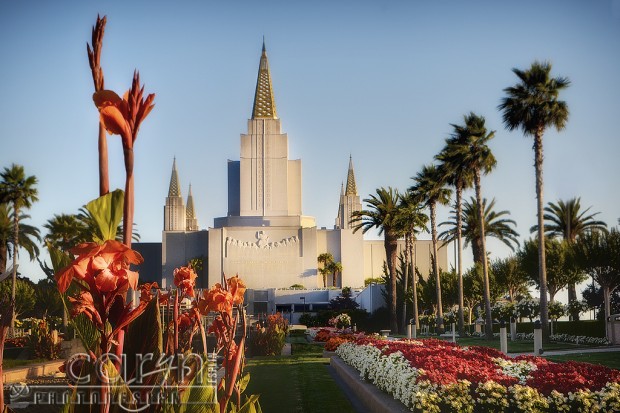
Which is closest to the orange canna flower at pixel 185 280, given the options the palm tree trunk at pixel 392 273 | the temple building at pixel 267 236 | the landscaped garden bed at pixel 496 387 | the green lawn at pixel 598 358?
the landscaped garden bed at pixel 496 387

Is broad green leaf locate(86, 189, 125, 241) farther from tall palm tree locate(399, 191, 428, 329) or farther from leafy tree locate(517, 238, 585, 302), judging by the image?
tall palm tree locate(399, 191, 428, 329)

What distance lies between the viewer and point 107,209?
116 inches

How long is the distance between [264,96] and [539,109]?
81100 millimetres

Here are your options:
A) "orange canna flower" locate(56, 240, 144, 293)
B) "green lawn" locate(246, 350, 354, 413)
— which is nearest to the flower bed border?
"green lawn" locate(246, 350, 354, 413)

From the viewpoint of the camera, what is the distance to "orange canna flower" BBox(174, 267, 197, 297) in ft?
23.2

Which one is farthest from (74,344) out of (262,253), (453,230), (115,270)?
(262,253)

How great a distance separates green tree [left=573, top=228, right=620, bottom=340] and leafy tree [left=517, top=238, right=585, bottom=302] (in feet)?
19.0

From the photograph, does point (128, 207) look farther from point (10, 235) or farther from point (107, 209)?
point (10, 235)

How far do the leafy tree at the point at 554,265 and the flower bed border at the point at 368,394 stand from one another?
30.4m

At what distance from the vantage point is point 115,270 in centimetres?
305

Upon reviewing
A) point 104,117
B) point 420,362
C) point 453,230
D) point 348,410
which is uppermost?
point 453,230

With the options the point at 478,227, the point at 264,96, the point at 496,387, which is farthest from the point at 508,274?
the point at 264,96

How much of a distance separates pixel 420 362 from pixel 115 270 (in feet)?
33.1

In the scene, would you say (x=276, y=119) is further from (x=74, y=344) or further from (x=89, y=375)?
(x=89, y=375)
